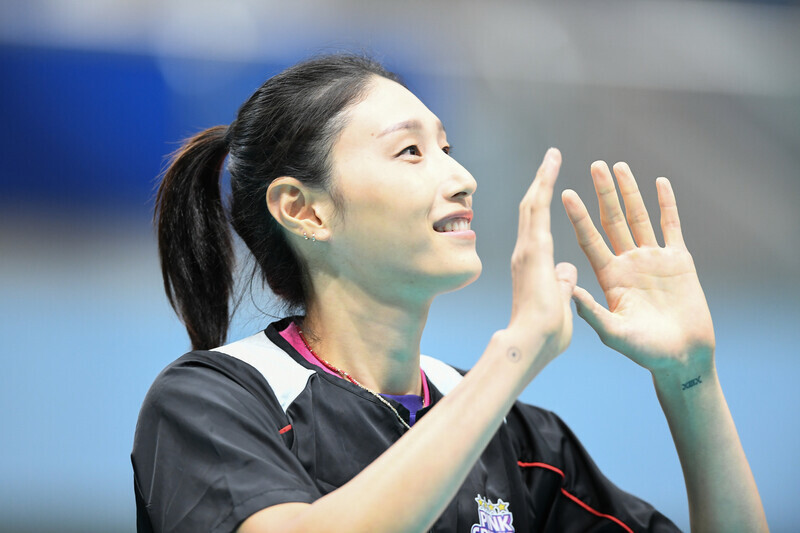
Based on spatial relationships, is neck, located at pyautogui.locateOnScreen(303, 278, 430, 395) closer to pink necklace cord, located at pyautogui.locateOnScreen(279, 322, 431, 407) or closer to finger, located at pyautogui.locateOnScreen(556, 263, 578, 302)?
pink necklace cord, located at pyautogui.locateOnScreen(279, 322, 431, 407)

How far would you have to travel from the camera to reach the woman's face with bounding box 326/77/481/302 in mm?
1299

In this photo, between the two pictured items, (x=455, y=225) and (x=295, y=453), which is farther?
(x=455, y=225)

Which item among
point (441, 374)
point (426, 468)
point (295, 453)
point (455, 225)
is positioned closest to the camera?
point (426, 468)

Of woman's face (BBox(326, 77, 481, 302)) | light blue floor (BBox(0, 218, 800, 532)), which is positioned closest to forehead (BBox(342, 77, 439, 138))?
woman's face (BBox(326, 77, 481, 302))

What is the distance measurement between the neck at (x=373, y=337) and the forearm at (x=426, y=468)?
1.31 feet

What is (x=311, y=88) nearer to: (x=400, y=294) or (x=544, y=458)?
(x=400, y=294)

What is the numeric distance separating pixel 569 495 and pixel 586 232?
1.53ft

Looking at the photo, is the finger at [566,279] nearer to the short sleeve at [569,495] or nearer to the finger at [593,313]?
the finger at [593,313]

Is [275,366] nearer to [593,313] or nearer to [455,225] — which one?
[455,225]

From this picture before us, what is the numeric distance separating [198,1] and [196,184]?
1.52 metres

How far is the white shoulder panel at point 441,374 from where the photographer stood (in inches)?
59.4

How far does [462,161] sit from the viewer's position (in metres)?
3.12

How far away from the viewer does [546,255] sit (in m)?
1.05

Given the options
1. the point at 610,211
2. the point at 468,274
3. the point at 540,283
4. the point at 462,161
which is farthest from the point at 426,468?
the point at 462,161
